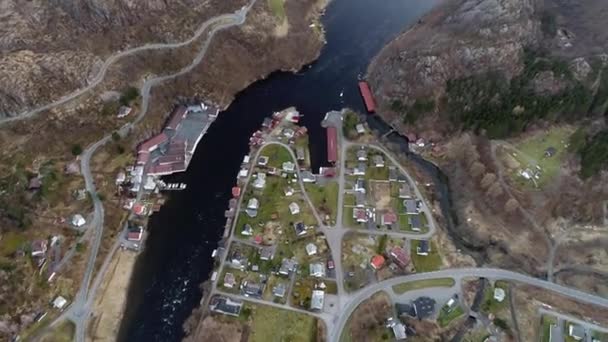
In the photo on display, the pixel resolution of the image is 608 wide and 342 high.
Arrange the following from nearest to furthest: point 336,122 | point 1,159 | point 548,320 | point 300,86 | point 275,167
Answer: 1. point 548,320
2. point 1,159
3. point 275,167
4. point 336,122
5. point 300,86

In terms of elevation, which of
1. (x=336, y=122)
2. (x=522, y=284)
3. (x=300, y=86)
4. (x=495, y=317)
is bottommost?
(x=495, y=317)

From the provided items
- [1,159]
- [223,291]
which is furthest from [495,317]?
[1,159]

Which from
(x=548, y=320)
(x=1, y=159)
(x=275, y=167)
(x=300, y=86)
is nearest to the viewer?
(x=548, y=320)

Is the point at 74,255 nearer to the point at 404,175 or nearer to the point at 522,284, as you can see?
the point at 404,175

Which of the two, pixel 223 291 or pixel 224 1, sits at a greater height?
pixel 224 1

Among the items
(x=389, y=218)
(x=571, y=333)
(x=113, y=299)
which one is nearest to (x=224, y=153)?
(x=113, y=299)

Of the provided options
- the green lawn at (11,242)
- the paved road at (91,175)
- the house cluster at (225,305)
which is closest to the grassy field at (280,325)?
the house cluster at (225,305)

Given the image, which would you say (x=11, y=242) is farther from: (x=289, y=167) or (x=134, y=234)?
(x=289, y=167)
